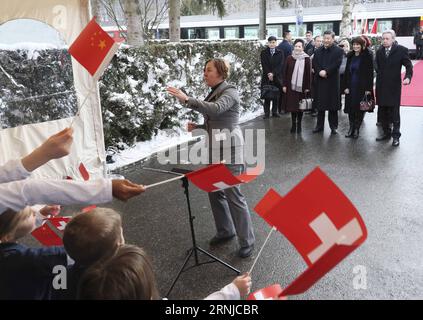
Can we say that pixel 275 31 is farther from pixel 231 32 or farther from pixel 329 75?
pixel 329 75

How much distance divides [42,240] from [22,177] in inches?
40.8

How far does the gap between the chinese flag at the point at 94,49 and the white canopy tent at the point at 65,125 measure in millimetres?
1234

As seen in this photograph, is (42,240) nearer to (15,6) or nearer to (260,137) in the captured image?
(15,6)

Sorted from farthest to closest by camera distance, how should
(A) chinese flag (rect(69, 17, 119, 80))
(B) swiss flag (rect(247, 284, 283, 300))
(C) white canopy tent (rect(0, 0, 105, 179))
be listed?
1. (C) white canopy tent (rect(0, 0, 105, 179))
2. (A) chinese flag (rect(69, 17, 119, 80))
3. (B) swiss flag (rect(247, 284, 283, 300))

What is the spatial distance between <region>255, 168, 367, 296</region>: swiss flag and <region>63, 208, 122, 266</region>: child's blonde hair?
Result: 0.72 m

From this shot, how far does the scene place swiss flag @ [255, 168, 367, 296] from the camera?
53.2 inches

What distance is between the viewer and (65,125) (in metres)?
5.71

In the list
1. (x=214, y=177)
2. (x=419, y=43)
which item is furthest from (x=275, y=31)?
(x=214, y=177)

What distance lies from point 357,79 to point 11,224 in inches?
287

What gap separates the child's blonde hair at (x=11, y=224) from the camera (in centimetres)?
203

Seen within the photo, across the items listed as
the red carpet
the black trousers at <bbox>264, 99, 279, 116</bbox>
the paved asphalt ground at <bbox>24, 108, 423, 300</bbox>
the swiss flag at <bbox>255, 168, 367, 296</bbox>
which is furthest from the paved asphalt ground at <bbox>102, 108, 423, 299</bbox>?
the red carpet

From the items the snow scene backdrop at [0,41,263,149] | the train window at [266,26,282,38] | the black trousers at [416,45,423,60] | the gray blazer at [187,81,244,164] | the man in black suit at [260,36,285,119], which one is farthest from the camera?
the train window at [266,26,282,38]

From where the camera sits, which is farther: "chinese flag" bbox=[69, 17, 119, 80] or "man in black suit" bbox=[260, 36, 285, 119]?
"man in black suit" bbox=[260, 36, 285, 119]

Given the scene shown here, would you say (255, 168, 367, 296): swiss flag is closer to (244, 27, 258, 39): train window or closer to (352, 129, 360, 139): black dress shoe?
(352, 129, 360, 139): black dress shoe
